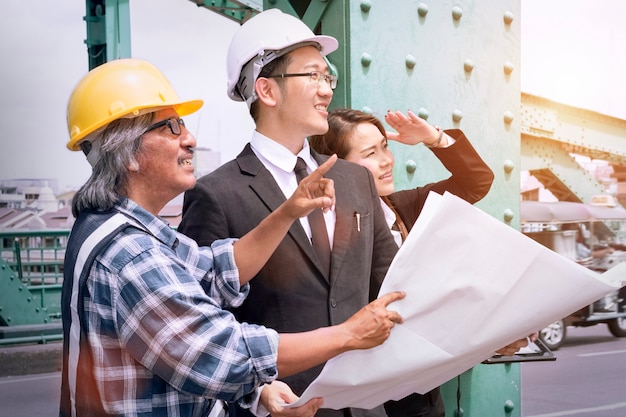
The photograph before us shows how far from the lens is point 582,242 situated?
42.7 ft

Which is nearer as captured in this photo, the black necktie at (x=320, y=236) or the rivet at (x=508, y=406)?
the black necktie at (x=320, y=236)

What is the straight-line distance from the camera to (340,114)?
2617 millimetres

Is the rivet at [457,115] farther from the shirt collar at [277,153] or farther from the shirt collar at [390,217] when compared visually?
the shirt collar at [277,153]

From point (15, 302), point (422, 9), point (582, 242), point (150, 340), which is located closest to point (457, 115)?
point (422, 9)

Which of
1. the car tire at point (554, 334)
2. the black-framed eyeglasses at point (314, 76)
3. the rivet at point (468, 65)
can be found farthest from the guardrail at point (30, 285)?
the black-framed eyeglasses at point (314, 76)

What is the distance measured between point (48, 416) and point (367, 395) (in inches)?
247

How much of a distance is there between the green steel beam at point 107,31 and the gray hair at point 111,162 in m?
6.41

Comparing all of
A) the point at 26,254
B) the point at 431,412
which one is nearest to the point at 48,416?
the point at 26,254

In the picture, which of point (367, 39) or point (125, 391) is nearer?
point (125, 391)

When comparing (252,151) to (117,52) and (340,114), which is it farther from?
(117,52)

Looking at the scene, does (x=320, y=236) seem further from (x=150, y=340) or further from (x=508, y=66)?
(x=508, y=66)

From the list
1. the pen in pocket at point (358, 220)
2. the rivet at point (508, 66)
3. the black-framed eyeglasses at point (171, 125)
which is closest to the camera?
the black-framed eyeglasses at point (171, 125)

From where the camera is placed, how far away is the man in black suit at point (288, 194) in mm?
2031

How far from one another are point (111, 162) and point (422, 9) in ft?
4.60
